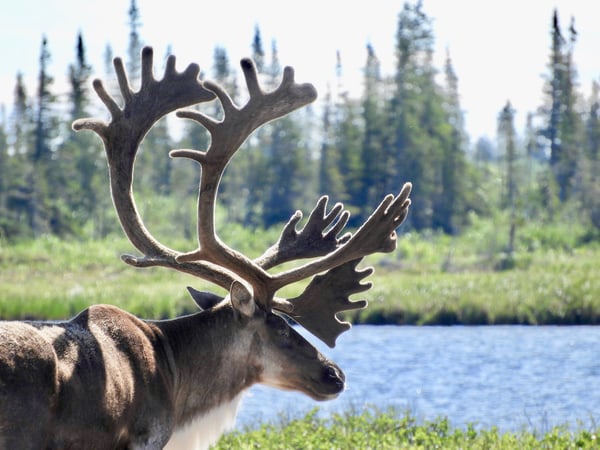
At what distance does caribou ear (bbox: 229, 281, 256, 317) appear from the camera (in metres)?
5.77

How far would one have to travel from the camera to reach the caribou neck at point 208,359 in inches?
225

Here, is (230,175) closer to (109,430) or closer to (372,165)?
(372,165)

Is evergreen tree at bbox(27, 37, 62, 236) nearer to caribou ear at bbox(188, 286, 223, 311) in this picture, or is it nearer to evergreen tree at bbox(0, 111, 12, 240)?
evergreen tree at bbox(0, 111, 12, 240)

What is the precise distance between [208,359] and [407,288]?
2227 cm

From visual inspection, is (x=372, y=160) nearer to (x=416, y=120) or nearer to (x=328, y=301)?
(x=416, y=120)

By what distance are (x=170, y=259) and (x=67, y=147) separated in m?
54.9

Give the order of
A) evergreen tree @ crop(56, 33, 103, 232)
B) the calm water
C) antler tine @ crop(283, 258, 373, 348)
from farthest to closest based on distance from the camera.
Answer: evergreen tree @ crop(56, 33, 103, 232) < the calm water < antler tine @ crop(283, 258, 373, 348)

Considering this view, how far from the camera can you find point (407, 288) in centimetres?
2786

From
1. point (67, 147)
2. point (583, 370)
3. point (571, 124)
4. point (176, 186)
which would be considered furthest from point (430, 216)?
point (583, 370)

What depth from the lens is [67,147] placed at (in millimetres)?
59812

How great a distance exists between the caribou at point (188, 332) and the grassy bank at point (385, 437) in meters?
2.40

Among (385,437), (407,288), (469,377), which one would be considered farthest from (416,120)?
(385,437)

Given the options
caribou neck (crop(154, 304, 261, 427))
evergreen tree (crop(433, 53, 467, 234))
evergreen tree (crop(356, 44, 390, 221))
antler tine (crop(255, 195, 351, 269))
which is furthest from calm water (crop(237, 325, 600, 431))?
evergreen tree (crop(433, 53, 467, 234))

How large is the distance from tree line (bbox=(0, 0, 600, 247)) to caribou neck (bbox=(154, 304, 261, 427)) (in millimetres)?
46987
